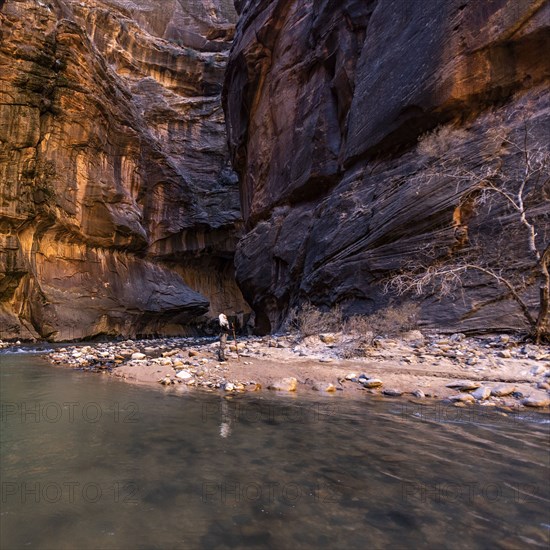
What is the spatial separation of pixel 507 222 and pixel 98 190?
27.4 metres

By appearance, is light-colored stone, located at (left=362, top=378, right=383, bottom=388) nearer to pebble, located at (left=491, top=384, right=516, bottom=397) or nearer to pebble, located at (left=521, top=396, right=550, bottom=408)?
pebble, located at (left=491, top=384, right=516, bottom=397)

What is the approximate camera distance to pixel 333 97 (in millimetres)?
19594

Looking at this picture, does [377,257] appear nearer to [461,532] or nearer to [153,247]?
[461,532]

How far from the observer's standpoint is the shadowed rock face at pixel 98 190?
23797mm

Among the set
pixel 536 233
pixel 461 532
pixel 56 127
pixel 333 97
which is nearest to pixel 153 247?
pixel 56 127

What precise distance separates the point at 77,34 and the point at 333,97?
19468mm

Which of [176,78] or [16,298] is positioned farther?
[176,78]

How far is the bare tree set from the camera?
8.93 meters

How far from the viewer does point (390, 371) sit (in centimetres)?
746

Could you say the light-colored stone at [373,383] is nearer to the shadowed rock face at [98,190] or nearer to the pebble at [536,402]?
the pebble at [536,402]

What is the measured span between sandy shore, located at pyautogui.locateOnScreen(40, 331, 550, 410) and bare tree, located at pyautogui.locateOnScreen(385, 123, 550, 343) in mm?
1377

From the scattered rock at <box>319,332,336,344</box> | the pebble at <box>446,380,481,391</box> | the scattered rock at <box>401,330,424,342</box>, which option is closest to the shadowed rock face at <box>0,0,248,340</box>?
the scattered rock at <box>319,332,336,344</box>

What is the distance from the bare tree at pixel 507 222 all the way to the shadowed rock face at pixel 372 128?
0.60 feet

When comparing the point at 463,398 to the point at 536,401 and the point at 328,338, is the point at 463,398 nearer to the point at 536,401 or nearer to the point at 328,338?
the point at 536,401
